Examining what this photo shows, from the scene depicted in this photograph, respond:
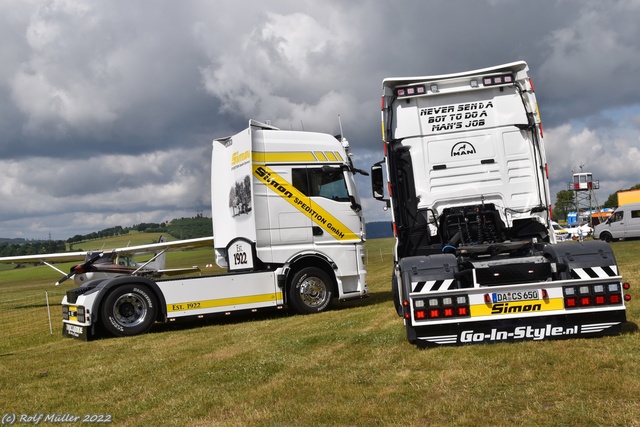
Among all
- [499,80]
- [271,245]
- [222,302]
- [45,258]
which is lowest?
[222,302]

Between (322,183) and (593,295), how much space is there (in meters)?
6.78

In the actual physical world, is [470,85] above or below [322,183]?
above

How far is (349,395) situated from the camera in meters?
5.60

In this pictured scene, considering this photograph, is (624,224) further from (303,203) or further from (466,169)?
(466,169)

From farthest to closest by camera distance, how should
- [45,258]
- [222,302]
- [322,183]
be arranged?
1. [45,258]
2. [322,183]
3. [222,302]

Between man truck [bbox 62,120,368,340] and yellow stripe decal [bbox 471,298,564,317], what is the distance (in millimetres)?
5906

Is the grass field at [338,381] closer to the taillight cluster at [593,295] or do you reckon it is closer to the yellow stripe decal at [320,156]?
the taillight cluster at [593,295]

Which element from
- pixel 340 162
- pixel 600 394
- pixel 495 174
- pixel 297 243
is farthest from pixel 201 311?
pixel 600 394

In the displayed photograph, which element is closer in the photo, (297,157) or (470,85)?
(470,85)

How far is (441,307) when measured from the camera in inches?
282

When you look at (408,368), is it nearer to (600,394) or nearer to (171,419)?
(600,394)

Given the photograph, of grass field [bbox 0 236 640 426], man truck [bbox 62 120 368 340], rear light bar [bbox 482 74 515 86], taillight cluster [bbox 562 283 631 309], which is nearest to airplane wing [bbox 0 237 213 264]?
man truck [bbox 62 120 368 340]

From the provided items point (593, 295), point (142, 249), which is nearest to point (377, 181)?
point (593, 295)

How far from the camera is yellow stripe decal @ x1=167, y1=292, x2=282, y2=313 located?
11.7 metres
